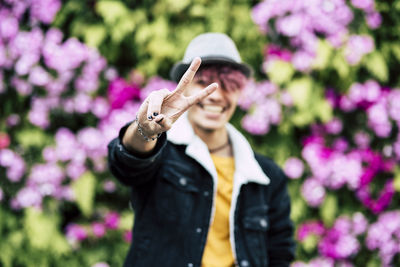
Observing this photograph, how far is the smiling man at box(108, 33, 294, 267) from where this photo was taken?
138cm

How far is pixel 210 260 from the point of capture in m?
1.41

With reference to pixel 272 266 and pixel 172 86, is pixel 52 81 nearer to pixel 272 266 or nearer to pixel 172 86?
pixel 172 86

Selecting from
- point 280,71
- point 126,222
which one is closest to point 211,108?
point 280,71

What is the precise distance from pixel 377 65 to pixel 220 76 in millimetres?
1753

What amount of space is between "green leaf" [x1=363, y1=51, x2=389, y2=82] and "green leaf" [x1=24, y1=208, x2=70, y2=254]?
2.66m

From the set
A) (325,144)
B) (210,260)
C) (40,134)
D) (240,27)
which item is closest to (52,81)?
(40,134)

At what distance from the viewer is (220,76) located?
146 centimetres

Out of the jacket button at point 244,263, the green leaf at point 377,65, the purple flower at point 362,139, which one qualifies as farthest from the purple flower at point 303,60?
the jacket button at point 244,263

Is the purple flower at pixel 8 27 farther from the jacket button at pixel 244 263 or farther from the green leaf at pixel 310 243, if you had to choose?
the green leaf at pixel 310 243

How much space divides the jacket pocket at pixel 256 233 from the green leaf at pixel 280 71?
4.21 feet

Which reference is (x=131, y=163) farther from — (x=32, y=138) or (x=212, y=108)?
(x=32, y=138)

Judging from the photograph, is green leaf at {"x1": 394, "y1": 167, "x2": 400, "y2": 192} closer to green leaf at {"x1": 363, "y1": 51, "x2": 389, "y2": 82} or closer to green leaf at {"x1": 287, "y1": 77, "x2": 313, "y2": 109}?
green leaf at {"x1": 363, "y1": 51, "x2": 389, "y2": 82}

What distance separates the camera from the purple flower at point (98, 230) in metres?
2.62

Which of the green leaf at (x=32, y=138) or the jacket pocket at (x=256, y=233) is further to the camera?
the green leaf at (x=32, y=138)
